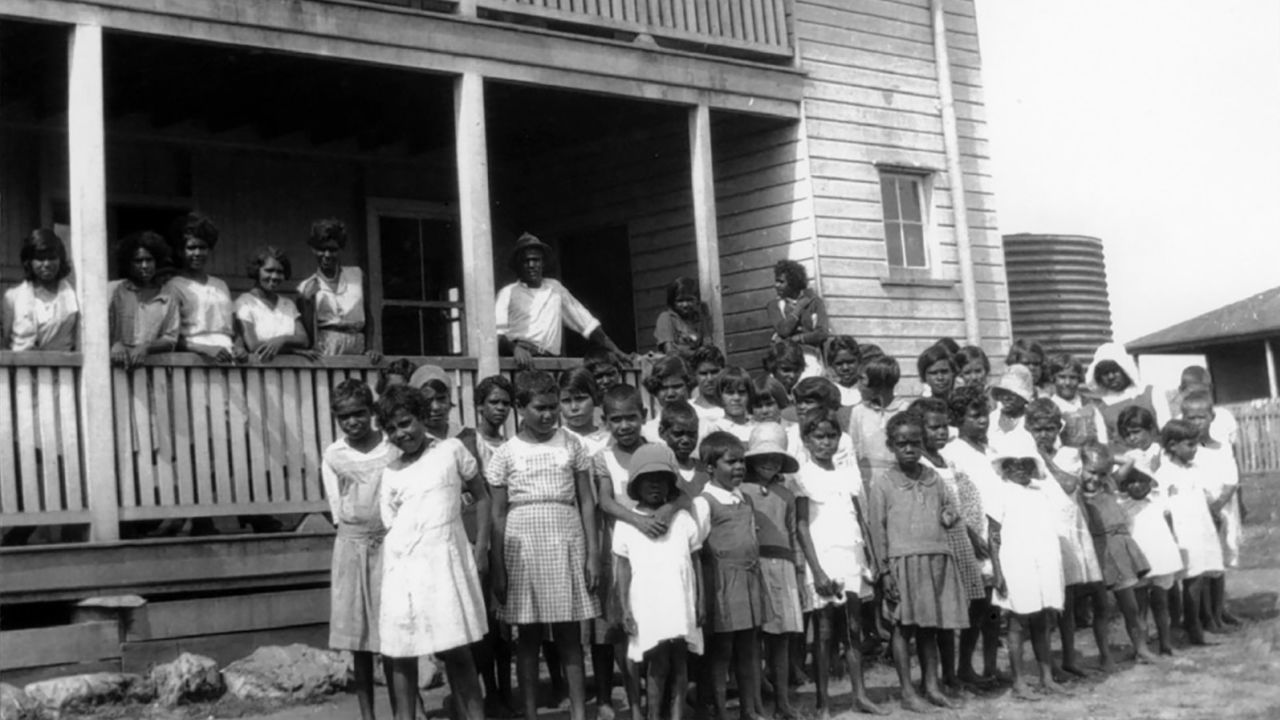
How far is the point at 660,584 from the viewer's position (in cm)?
672

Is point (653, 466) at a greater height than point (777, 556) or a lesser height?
greater

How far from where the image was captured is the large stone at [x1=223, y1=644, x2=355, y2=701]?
8134mm

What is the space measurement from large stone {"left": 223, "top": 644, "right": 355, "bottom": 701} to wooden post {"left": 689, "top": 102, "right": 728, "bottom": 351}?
165 inches

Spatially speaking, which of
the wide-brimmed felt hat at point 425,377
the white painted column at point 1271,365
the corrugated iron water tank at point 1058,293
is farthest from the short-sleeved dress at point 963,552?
the white painted column at point 1271,365

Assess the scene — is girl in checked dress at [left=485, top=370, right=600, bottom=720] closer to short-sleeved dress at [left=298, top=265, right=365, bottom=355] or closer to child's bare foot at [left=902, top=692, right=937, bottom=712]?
child's bare foot at [left=902, top=692, right=937, bottom=712]

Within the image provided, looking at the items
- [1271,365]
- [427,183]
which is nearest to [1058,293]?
[1271,365]

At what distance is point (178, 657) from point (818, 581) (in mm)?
3486

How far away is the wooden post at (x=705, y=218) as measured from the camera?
1141 cm

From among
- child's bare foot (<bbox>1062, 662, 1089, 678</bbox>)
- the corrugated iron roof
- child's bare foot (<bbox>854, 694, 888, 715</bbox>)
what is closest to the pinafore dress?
child's bare foot (<bbox>854, 694, 888, 715</bbox>)

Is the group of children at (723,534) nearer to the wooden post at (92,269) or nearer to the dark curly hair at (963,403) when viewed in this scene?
the dark curly hair at (963,403)

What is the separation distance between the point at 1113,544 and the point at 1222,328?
22329 mm

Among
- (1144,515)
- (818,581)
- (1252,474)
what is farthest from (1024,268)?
(818,581)

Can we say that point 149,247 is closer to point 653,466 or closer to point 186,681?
point 186,681

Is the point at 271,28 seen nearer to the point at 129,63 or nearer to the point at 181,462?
the point at 129,63
